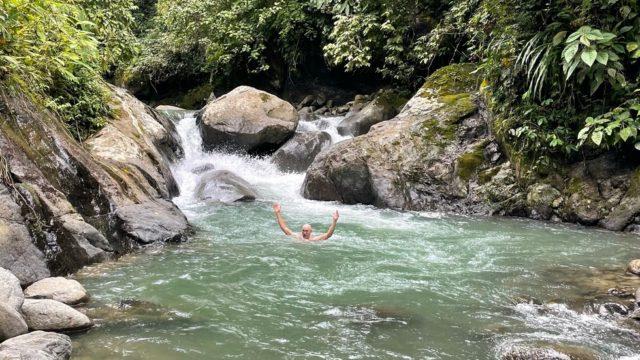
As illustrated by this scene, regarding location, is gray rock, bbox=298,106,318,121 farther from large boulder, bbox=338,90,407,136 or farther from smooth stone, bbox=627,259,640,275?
smooth stone, bbox=627,259,640,275

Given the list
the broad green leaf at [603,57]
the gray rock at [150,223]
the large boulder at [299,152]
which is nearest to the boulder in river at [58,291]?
the gray rock at [150,223]

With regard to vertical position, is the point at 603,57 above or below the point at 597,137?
above

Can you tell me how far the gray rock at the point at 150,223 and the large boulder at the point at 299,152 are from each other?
5.83m

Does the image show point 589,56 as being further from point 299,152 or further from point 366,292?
point 299,152

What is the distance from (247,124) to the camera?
13641 millimetres

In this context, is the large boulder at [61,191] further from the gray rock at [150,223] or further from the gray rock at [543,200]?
the gray rock at [543,200]

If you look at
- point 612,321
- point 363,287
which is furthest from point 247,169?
point 612,321

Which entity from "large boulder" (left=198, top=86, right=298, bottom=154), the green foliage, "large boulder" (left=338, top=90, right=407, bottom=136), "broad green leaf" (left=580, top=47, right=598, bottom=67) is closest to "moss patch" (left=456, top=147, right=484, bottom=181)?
"broad green leaf" (left=580, top=47, right=598, bottom=67)

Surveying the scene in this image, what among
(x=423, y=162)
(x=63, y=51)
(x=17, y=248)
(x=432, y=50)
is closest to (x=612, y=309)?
(x=17, y=248)

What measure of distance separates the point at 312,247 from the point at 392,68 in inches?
351

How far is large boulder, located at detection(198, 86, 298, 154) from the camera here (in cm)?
1361

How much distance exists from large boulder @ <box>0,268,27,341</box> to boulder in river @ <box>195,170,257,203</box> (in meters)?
6.32

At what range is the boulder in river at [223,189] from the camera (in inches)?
415

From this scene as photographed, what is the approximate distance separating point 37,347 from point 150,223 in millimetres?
3694
